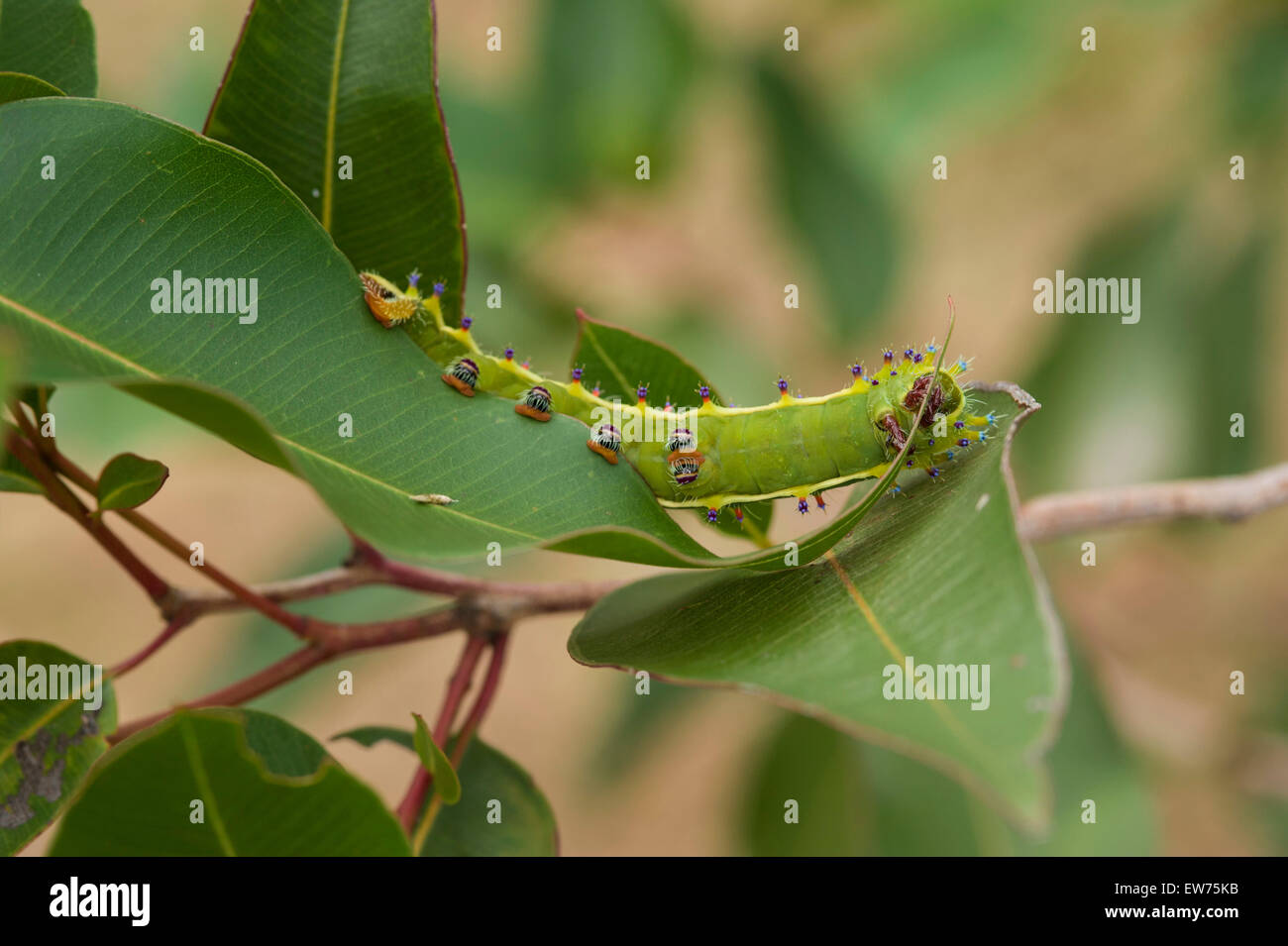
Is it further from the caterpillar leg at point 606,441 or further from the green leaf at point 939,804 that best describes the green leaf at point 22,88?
the green leaf at point 939,804

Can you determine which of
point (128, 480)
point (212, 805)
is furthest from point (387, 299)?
point (212, 805)

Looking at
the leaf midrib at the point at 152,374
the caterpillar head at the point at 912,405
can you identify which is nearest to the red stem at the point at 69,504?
the leaf midrib at the point at 152,374

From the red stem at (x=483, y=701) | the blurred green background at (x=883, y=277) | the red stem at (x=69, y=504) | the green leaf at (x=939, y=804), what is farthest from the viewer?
the blurred green background at (x=883, y=277)

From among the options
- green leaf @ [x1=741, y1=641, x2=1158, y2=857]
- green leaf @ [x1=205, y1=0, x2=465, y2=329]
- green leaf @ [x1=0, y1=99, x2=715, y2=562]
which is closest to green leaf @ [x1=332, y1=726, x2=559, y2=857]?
green leaf @ [x1=0, y1=99, x2=715, y2=562]

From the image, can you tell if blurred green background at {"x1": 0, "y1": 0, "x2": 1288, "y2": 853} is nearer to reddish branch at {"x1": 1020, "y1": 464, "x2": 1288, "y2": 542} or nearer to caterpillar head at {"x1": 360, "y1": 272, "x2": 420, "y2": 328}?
reddish branch at {"x1": 1020, "y1": 464, "x2": 1288, "y2": 542}

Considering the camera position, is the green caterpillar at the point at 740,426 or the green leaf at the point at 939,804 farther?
the green leaf at the point at 939,804

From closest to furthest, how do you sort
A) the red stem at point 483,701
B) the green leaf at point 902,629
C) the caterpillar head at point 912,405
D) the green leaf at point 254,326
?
the green leaf at point 902,629 → the green leaf at point 254,326 → the caterpillar head at point 912,405 → the red stem at point 483,701
